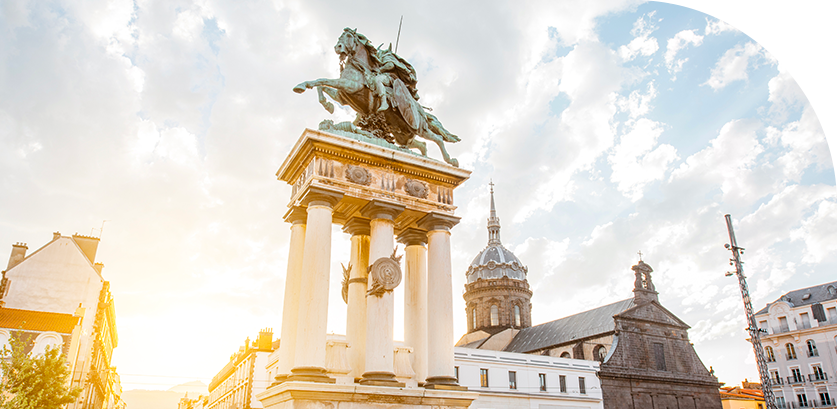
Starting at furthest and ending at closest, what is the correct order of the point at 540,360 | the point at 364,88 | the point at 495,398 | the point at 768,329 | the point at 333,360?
the point at 768,329 < the point at 540,360 < the point at 495,398 < the point at 364,88 < the point at 333,360

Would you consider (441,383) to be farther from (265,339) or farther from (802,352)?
(802,352)

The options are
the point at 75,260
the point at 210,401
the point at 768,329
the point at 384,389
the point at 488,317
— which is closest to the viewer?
the point at 384,389

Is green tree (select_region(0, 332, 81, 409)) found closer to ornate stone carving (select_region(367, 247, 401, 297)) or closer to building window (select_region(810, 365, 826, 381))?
ornate stone carving (select_region(367, 247, 401, 297))

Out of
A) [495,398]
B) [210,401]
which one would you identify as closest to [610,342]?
[495,398]

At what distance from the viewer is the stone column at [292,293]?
1324 centimetres

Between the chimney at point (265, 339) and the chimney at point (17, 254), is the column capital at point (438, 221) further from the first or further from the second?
the chimney at point (265, 339)

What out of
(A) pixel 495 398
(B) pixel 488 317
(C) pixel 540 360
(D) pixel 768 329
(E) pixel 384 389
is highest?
(B) pixel 488 317

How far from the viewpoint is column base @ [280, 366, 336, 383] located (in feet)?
38.8

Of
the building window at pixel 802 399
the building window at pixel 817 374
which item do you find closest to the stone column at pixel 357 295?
the building window at pixel 817 374

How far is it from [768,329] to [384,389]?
6222cm

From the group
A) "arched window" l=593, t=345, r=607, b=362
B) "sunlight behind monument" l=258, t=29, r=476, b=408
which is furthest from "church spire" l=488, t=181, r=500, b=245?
"sunlight behind monument" l=258, t=29, r=476, b=408

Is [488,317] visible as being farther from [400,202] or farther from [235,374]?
[400,202]

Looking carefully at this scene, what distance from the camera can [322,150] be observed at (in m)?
14.0

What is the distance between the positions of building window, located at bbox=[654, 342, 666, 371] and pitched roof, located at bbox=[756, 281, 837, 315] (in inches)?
487
